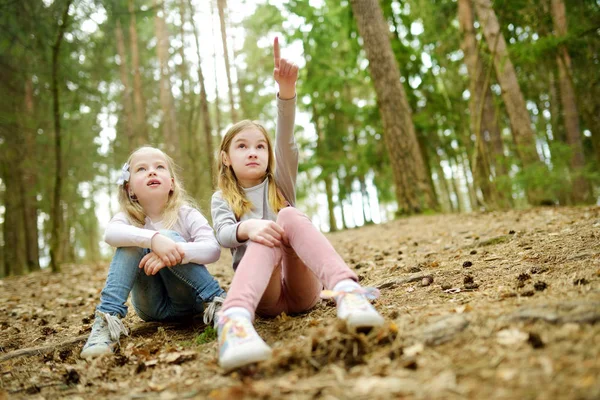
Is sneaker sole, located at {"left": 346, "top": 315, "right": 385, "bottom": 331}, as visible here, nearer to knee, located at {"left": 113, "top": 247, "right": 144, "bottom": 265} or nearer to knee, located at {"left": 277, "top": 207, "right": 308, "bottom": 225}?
knee, located at {"left": 277, "top": 207, "right": 308, "bottom": 225}

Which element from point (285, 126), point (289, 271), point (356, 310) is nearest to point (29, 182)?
point (285, 126)

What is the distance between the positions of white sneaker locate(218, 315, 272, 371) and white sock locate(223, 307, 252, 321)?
16 millimetres

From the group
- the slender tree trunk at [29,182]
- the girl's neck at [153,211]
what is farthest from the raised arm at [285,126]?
the slender tree trunk at [29,182]

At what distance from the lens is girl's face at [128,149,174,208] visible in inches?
111

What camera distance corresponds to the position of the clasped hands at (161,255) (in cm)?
243

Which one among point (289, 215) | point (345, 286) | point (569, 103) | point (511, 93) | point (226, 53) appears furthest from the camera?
point (226, 53)

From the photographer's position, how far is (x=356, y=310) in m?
1.85

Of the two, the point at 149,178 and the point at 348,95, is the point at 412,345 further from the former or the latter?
the point at 348,95

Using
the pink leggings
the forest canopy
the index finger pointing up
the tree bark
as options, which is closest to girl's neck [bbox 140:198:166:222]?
the pink leggings

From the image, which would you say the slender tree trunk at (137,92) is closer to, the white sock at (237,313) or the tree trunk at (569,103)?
the tree trunk at (569,103)

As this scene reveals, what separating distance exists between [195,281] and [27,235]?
8178 mm

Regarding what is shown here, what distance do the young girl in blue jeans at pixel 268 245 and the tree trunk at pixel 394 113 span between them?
4905mm

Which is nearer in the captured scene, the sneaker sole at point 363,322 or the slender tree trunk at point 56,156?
the sneaker sole at point 363,322

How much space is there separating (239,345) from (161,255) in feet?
2.99
